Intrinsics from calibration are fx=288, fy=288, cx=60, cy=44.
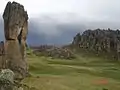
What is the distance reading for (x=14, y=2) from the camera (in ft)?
179

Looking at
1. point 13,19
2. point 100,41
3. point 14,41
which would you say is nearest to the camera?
point 14,41

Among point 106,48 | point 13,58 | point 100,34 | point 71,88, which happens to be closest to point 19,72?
point 13,58

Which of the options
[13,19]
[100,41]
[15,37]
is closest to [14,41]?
[15,37]

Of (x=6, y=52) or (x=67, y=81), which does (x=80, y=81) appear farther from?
(x=6, y=52)

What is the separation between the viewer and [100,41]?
6171 inches

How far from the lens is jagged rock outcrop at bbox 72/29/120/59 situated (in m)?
152

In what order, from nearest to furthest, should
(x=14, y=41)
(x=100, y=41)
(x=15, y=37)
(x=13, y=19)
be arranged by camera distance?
(x=14, y=41), (x=15, y=37), (x=13, y=19), (x=100, y=41)

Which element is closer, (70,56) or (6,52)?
(6,52)

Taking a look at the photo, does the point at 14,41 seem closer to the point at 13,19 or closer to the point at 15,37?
the point at 15,37

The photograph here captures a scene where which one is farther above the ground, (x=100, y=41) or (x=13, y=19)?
(x=13, y=19)

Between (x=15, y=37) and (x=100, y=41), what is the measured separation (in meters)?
108

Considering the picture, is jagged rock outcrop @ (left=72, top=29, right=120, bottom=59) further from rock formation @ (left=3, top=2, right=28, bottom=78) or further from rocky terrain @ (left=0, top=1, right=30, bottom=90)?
rocky terrain @ (left=0, top=1, right=30, bottom=90)

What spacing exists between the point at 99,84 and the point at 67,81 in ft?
18.7

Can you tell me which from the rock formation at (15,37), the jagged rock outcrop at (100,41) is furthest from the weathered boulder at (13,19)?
the jagged rock outcrop at (100,41)
